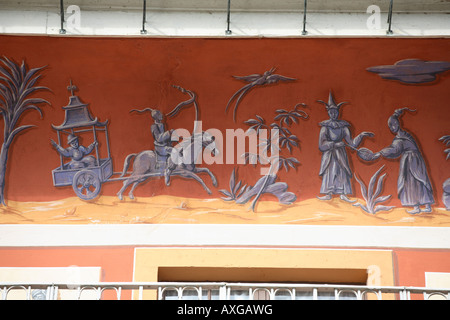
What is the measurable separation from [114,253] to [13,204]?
1.11 meters

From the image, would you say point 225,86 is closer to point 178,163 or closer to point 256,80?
point 256,80

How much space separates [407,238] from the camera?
806 centimetres

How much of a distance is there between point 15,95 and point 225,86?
2056 millimetres

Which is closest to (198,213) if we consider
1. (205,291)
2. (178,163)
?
(178,163)

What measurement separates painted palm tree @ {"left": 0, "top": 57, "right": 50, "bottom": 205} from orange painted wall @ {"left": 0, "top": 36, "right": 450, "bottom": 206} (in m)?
0.07

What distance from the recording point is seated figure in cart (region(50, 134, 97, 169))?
8398 millimetres

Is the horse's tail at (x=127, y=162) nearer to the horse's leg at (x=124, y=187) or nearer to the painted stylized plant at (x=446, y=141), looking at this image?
the horse's leg at (x=124, y=187)

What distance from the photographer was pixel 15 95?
8.58 meters

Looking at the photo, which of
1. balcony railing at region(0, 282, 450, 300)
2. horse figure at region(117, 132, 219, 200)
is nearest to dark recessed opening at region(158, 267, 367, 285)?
balcony railing at region(0, 282, 450, 300)

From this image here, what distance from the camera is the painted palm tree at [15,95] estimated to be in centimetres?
Result: 848

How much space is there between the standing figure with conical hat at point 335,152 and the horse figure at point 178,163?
104 cm

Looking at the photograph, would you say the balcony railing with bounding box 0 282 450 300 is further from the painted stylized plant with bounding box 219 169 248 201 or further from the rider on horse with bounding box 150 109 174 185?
the rider on horse with bounding box 150 109 174 185

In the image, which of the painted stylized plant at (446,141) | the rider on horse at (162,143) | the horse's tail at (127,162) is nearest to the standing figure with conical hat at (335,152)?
the painted stylized plant at (446,141)
